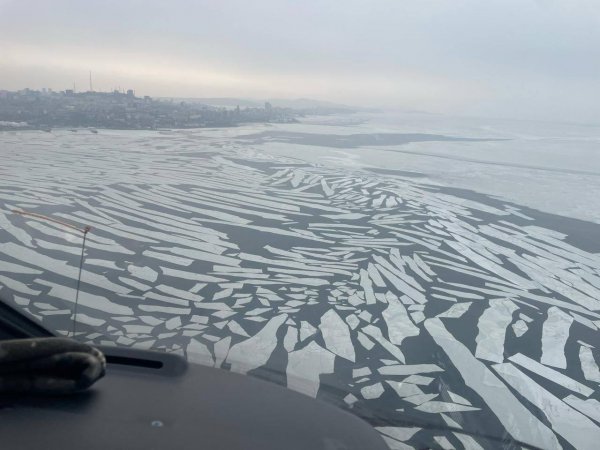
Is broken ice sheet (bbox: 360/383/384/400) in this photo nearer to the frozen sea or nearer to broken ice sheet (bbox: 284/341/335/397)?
the frozen sea

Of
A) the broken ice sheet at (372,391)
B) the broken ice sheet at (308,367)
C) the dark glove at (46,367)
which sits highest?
the dark glove at (46,367)

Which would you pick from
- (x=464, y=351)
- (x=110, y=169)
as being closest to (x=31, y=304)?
(x=464, y=351)

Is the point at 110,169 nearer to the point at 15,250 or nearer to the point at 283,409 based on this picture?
the point at 15,250

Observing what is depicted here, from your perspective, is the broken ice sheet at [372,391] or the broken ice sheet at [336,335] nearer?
the broken ice sheet at [372,391]

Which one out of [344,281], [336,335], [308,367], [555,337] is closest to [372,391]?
[308,367]

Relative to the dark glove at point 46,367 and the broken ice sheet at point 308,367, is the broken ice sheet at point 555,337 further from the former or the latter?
the dark glove at point 46,367

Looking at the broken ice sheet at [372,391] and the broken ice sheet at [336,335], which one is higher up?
the broken ice sheet at [336,335]

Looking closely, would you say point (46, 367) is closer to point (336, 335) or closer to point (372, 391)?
point (372, 391)

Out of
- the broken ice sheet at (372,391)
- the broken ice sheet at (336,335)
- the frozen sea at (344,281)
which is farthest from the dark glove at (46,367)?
the broken ice sheet at (336,335)
